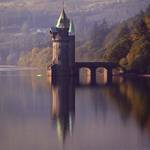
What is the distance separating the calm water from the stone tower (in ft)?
106

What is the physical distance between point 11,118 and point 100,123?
7.84 metres

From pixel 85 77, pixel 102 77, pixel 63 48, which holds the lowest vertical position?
pixel 85 77

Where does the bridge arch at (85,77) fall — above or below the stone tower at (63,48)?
below

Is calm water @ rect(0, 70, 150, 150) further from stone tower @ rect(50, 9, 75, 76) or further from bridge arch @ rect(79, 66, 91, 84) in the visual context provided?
stone tower @ rect(50, 9, 75, 76)

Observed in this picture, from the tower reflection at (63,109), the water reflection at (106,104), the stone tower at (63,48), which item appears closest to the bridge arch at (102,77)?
the stone tower at (63,48)

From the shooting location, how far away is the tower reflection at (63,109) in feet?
146

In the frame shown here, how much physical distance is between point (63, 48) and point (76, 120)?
6213cm

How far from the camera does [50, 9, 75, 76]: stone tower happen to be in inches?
4222

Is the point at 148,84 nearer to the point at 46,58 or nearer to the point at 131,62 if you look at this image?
the point at 131,62

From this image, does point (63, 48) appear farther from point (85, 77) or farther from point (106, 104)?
point (106, 104)

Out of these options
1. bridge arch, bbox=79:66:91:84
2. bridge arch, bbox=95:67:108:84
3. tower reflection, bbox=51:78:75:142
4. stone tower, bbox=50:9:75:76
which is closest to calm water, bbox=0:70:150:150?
tower reflection, bbox=51:78:75:142

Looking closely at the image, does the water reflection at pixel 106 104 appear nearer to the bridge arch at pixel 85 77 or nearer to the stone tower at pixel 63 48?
the bridge arch at pixel 85 77

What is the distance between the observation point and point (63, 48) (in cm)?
11006

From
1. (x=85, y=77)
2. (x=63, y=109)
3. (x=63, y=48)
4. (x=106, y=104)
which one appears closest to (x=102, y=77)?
(x=85, y=77)
